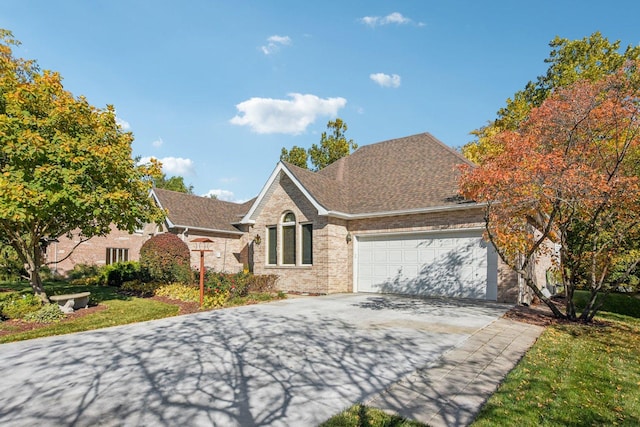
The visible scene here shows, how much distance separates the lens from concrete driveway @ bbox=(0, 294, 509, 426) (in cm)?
411

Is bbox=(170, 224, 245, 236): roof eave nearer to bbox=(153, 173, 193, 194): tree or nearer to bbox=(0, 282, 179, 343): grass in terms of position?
bbox=(0, 282, 179, 343): grass

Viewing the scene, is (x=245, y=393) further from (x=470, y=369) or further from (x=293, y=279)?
(x=293, y=279)

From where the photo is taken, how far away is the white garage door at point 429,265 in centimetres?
1304

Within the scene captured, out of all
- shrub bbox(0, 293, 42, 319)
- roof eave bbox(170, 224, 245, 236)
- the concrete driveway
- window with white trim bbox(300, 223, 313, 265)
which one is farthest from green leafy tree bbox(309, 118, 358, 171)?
shrub bbox(0, 293, 42, 319)

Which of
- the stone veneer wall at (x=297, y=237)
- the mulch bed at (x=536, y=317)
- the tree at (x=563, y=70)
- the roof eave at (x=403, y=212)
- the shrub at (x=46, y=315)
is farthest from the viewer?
the tree at (x=563, y=70)

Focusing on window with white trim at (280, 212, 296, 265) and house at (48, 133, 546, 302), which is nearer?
house at (48, 133, 546, 302)

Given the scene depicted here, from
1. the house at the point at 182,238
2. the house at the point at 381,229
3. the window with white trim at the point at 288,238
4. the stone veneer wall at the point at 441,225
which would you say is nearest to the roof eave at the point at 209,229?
the house at the point at 182,238

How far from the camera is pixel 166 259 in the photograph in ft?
51.7

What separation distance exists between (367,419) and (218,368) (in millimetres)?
2720

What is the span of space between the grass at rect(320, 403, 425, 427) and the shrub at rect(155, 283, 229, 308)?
349 inches

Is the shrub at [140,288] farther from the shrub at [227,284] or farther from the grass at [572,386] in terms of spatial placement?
the grass at [572,386]

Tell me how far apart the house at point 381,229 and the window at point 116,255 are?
7935mm

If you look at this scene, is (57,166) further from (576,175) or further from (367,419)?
(576,175)

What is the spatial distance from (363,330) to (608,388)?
175 inches
